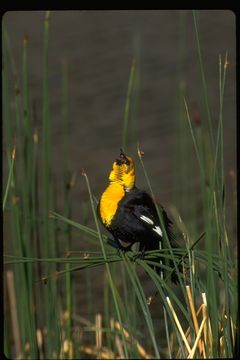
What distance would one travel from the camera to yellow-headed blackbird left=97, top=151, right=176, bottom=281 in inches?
42.4

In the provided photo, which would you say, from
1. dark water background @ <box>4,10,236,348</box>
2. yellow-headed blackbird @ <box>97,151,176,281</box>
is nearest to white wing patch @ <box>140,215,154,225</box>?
yellow-headed blackbird @ <box>97,151,176,281</box>

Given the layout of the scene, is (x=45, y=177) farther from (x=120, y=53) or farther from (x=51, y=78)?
(x=120, y=53)

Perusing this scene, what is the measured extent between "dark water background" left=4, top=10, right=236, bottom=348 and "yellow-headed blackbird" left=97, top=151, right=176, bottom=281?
6.00ft

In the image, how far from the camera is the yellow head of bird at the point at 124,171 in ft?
3.51

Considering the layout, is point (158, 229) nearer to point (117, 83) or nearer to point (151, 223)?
point (151, 223)

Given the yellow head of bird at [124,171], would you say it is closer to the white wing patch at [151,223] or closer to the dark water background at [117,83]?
the white wing patch at [151,223]

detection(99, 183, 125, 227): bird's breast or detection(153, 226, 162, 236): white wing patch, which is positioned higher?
detection(99, 183, 125, 227): bird's breast

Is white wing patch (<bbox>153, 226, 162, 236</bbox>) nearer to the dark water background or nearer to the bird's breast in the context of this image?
the bird's breast

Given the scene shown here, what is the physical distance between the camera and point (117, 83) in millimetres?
3471

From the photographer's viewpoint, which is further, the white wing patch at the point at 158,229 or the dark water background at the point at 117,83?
the dark water background at the point at 117,83

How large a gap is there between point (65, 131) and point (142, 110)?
68.3 inches

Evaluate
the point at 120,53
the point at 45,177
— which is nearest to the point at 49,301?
the point at 45,177

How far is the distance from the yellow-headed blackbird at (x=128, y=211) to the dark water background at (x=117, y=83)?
1828 mm

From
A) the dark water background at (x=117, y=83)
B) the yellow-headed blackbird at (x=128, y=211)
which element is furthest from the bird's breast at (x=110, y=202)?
the dark water background at (x=117, y=83)
